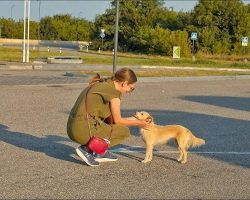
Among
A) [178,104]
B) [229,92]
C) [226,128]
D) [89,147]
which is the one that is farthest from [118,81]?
[229,92]

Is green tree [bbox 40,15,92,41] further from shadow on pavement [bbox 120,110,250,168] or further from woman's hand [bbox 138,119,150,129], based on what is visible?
woman's hand [bbox 138,119,150,129]

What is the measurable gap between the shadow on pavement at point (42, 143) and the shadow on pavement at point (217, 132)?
1305 mm

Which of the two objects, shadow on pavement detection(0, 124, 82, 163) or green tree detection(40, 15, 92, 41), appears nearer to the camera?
shadow on pavement detection(0, 124, 82, 163)

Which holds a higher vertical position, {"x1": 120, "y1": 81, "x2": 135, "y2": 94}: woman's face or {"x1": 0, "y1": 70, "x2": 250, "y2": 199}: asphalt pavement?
{"x1": 120, "y1": 81, "x2": 135, "y2": 94}: woman's face

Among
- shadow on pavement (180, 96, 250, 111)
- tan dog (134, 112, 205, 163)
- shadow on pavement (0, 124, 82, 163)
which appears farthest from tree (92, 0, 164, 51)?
tan dog (134, 112, 205, 163)

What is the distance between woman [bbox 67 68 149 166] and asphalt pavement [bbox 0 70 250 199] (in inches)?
8.5

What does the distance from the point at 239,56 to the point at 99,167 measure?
55.2 metres

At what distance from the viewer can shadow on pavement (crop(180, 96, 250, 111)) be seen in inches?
617

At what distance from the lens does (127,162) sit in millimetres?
7895

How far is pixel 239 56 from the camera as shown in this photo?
61.2 m

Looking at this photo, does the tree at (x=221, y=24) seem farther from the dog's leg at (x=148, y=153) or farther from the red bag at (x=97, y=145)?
the red bag at (x=97, y=145)

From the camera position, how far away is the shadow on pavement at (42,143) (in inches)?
329

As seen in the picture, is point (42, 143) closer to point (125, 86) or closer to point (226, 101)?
point (125, 86)

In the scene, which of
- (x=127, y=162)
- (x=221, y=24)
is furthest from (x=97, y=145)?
(x=221, y=24)
